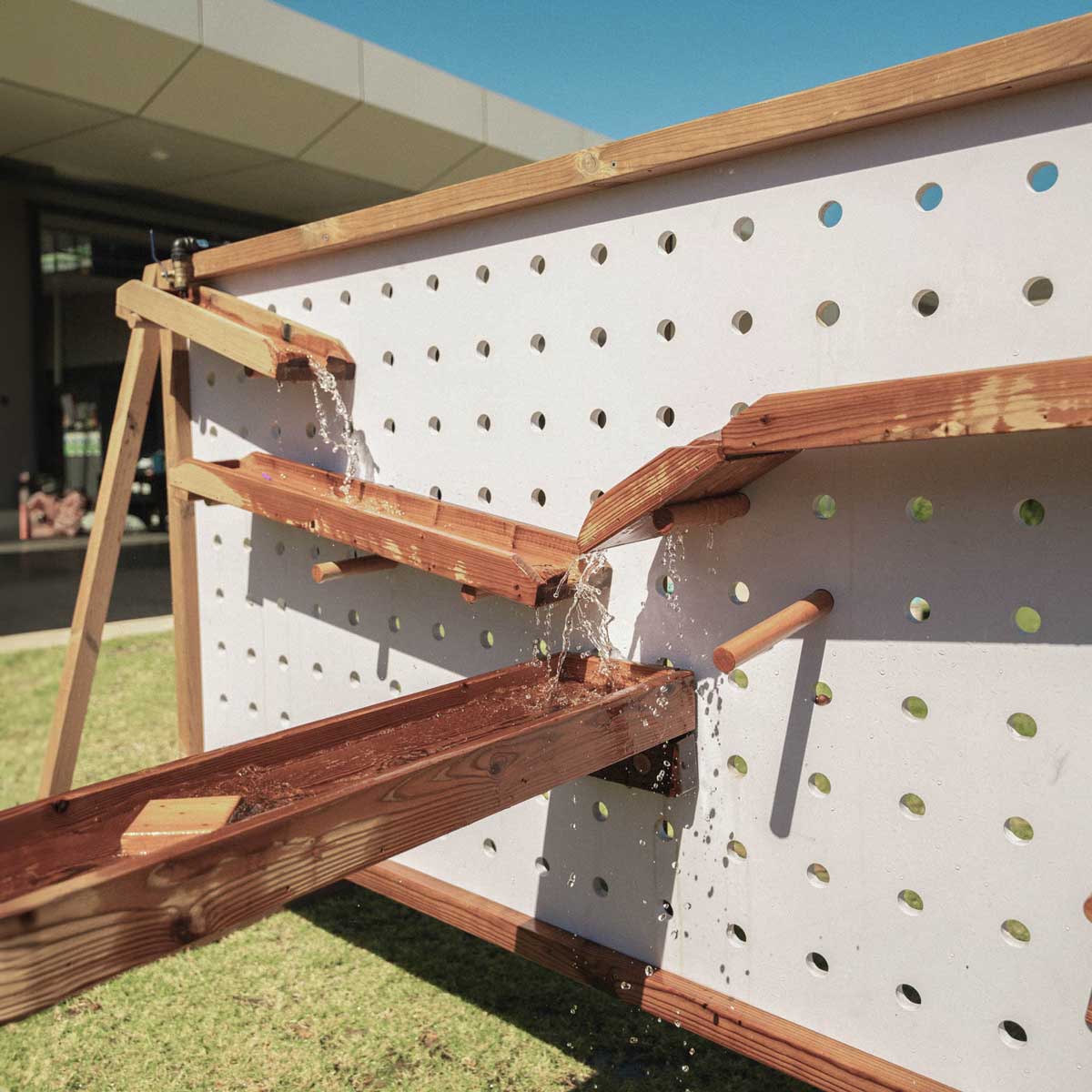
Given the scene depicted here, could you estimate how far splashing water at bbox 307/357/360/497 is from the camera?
262 centimetres

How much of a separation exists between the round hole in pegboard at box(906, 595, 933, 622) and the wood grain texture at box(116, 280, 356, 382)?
4.98ft

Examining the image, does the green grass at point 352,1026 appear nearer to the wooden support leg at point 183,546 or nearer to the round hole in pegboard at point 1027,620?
the wooden support leg at point 183,546

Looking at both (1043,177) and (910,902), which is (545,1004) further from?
(1043,177)

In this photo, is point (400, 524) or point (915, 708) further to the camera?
point (400, 524)

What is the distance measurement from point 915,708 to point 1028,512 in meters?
0.36

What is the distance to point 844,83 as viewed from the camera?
1567 millimetres

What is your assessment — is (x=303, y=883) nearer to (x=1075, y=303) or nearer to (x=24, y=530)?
(x=1075, y=303)

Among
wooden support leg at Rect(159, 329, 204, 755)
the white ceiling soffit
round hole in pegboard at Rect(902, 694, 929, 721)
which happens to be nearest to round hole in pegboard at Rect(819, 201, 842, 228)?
round hole in pegboard at Rect(902, 694, 929, 721)

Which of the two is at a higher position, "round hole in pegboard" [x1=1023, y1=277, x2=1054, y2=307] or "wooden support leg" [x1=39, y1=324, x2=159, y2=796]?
"round hole in pegboard" [x1=1023, y1=277, x2=1054, y2=307]

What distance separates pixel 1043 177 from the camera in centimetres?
146

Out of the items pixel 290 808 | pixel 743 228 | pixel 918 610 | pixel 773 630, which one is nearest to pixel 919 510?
pixel 918 610

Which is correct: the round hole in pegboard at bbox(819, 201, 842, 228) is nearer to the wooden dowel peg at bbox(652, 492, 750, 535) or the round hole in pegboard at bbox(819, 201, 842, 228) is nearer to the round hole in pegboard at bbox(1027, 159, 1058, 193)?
the round hole in pegboard at bbox(1027, 159, 1058, 193)

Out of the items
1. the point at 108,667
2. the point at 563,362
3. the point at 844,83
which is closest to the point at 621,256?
the point at 563,362

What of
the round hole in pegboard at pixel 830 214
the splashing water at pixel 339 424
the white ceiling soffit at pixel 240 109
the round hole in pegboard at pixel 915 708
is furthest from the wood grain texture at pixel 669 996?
the white ceiling soffit at pixel 240 109
